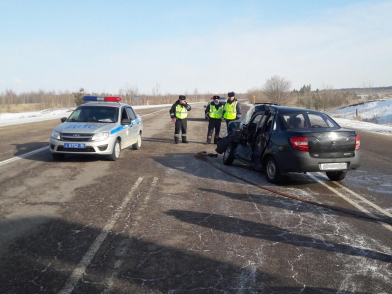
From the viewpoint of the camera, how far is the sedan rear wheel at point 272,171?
745 centimetres

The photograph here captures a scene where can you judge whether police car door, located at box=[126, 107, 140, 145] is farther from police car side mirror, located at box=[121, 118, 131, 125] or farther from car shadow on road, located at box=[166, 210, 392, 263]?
car shadow on road, located at box=[166, 210, 392, 263]

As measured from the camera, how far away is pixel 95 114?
10836 mm

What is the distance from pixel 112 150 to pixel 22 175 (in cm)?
246

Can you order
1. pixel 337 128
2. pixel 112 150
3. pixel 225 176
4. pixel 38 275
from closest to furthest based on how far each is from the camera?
pixel 38 275, pixel 337 128, pixel 225 176, pixel 112 150

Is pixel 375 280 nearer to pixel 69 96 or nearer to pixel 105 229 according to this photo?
pixel 105 229

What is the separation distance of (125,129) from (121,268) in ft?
25.0

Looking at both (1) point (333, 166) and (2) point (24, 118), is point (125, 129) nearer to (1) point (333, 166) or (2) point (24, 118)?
(1) point (333, 166)

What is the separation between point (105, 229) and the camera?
4.78m

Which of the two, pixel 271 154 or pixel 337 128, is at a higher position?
pixel 337 128

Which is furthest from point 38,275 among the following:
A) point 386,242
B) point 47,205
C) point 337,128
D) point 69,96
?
point 69,96

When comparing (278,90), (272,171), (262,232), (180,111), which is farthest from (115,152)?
(278,90)

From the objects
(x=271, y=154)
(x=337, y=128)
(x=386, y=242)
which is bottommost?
(x=386, y=242)

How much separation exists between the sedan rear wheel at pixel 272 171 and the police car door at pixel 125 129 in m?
4.69

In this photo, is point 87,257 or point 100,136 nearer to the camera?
point 87,257
